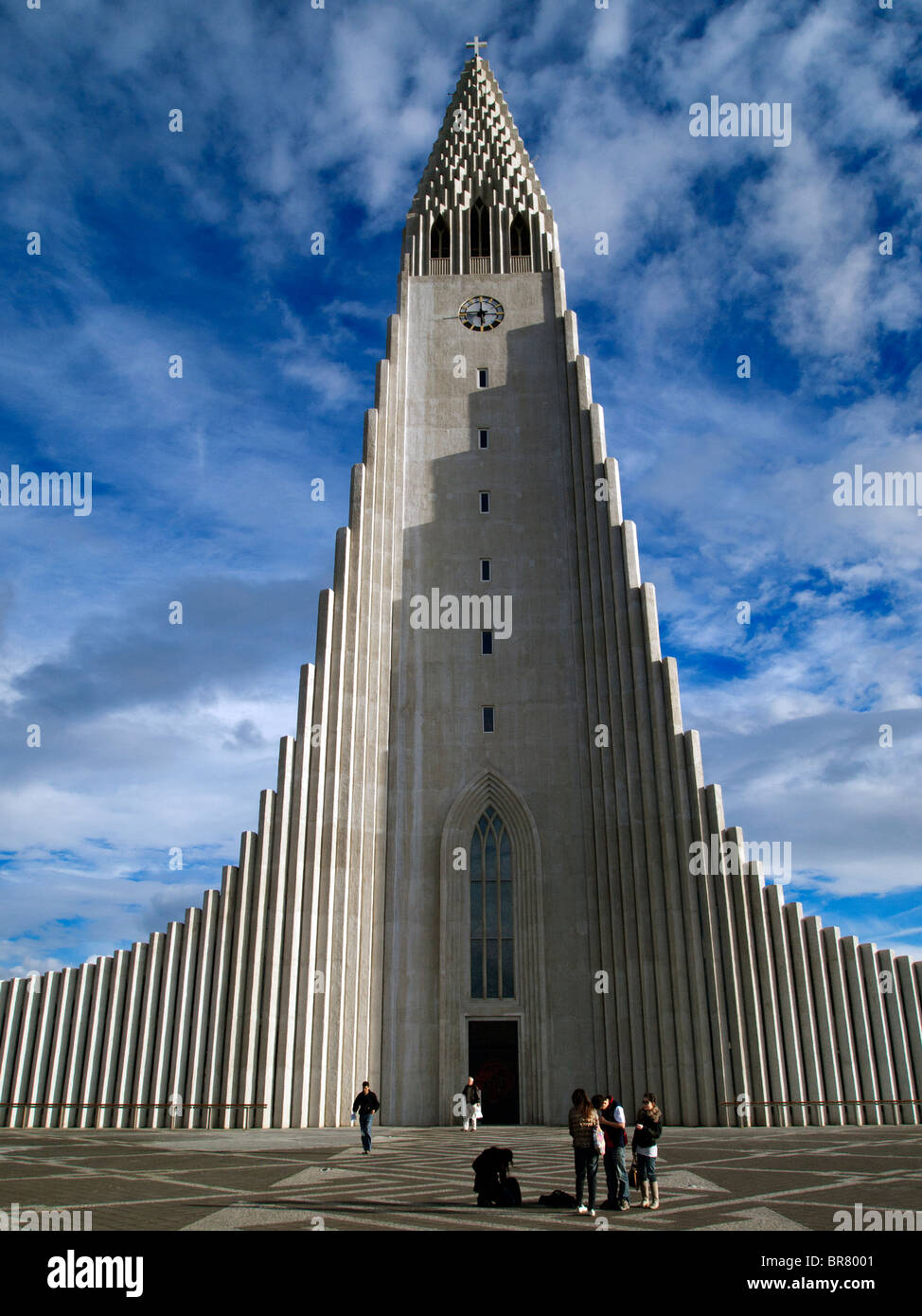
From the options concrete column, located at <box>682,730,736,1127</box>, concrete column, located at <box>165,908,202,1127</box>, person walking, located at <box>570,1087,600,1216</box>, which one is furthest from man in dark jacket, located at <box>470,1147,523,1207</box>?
concrete column, located at <box>165,908,202,1127</box>

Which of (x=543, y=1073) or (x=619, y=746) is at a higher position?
(x=619, y=746)

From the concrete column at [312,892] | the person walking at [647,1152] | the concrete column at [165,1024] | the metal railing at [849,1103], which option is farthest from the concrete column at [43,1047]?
the person walking at [647,1152]

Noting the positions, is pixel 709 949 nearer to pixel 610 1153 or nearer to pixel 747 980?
pixel 747 980

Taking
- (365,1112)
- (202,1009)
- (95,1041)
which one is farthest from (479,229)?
(365,1112)

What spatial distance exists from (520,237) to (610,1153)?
131 feet

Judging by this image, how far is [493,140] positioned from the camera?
45594 millimetres

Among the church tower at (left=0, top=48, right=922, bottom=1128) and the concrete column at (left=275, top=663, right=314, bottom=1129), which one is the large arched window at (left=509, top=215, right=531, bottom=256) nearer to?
the church tower at (left=0, top=48, right=922, bottom=1128)

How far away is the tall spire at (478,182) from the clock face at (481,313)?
1786 mm

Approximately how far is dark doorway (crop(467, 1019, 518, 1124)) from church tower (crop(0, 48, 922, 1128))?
0.31 feet

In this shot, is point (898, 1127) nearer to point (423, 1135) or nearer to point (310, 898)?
point (423, 1135)

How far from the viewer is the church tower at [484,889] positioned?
27.5 meters

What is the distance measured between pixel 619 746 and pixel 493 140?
3127 centimetres
